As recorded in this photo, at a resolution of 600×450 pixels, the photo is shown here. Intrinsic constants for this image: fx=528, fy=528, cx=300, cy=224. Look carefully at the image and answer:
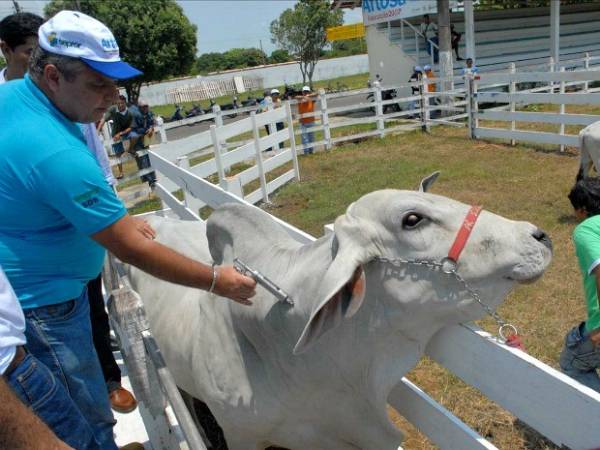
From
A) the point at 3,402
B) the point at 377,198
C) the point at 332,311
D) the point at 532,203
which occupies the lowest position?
the point at 532,203

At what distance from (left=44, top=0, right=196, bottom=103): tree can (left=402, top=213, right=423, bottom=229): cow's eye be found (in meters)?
32.9

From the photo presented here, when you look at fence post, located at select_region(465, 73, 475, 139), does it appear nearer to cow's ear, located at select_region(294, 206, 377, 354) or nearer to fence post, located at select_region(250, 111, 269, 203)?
fence post, located at select_region(250, 111, 269, 203)

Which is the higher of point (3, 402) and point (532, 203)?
point (3, 402)

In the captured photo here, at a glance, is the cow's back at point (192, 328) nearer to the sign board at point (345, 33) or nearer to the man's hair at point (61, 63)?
the man's hair at point (61, 63)

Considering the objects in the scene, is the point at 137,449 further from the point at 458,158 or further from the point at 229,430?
the point at 458,158

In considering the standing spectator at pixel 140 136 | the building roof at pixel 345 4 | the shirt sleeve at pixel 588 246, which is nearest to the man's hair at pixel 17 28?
the shirt sleeve at pixel 588 246

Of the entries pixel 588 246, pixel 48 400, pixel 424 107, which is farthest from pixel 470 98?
pixel 48 400

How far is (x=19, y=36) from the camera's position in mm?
2877

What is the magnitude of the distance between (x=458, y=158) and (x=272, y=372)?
910 centimetres

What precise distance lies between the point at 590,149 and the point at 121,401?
5702mm

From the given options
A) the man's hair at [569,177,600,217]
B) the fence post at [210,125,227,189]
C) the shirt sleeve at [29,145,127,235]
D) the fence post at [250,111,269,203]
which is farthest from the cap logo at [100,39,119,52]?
the fence post at [250,111,269,203]

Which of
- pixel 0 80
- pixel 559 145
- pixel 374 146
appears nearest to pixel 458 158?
pixel 559 145

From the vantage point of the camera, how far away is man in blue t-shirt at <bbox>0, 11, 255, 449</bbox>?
5.40 feet

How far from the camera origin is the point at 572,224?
6062mm
